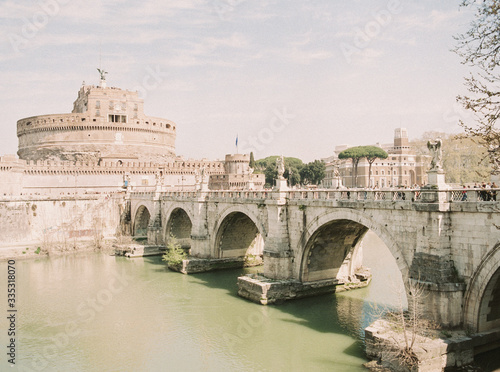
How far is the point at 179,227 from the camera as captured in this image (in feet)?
114

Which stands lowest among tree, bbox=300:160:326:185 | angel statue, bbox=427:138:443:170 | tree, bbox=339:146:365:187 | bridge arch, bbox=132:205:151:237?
bridge arch, bbox=132:205:151:237

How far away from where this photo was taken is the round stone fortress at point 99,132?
2307 inches

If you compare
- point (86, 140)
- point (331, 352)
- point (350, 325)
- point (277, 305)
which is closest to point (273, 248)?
point (277, 305)

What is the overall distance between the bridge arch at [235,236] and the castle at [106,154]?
76.6 ft

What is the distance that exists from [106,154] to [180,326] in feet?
140

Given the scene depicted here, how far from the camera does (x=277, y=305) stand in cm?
1884

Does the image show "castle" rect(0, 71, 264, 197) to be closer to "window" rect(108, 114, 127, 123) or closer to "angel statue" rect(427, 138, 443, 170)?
"window" rect(108, 114, 127, 123)

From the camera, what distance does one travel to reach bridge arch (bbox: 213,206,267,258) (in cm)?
2598

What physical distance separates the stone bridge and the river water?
5.04 ft

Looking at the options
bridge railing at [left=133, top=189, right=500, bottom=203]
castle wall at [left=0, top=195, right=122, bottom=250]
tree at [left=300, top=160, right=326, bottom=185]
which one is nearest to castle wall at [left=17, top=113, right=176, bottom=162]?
castle wall at [left=0, top=195, right=122, bottom=250]

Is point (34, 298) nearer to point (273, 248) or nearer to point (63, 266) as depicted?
point (63, 266)

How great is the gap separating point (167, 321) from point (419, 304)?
10.0m

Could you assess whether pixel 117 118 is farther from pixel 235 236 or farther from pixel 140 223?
pixel 235 236

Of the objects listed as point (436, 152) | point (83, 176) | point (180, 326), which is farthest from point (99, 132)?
point (436, 152)
